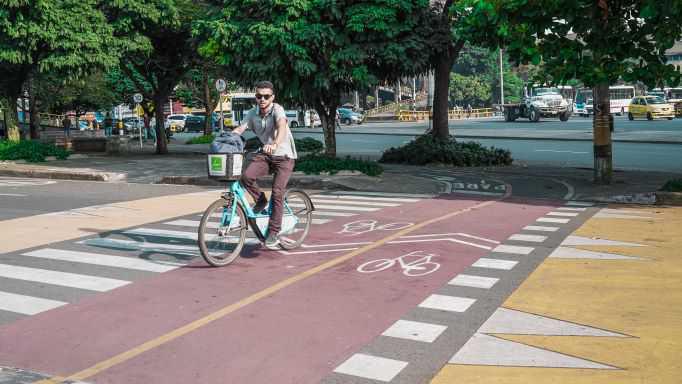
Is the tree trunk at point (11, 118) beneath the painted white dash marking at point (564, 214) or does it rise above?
above

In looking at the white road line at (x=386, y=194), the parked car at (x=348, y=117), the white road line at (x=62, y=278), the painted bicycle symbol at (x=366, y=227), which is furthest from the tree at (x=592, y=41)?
the parked car at (x=348, y=117)

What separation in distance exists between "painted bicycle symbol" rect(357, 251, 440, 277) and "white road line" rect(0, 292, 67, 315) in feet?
9.84

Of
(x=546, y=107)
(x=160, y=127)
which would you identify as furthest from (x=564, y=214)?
(x=546, y=107)

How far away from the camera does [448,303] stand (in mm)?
6551

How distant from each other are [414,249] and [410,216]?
2867 mm

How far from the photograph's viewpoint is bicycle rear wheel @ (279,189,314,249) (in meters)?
8.72

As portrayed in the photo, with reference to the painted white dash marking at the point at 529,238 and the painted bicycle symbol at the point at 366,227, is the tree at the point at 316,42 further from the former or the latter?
the painted white dash marking at the point at 529,238

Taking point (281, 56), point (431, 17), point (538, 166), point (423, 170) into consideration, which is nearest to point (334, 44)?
point (281, 56)

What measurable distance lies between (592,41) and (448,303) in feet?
30.6

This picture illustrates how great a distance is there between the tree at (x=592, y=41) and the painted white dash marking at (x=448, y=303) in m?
8.07

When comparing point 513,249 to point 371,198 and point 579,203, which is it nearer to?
point 579,203

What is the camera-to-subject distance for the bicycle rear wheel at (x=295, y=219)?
872 centimetres

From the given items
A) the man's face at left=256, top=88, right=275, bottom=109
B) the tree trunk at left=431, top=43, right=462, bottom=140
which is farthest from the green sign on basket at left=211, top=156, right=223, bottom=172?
the tree trunk at left=431, top=43, right=462, bottom=140

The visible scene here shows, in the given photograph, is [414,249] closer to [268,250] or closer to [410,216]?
[268,250]
